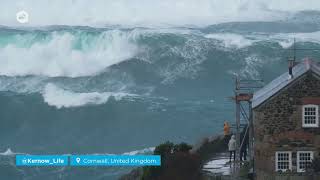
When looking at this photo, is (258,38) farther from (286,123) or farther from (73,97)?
(286,123)

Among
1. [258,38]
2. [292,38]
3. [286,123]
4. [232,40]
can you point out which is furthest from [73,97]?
[286,123]

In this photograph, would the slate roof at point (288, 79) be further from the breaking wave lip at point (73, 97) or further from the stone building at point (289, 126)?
the breaking wave lip at point (73, 97)

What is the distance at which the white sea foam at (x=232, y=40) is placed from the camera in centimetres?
9062

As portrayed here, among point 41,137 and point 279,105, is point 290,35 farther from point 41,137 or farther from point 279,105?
point 279,105

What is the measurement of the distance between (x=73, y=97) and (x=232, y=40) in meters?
27.4

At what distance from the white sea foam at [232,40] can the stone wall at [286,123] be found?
6238 cm

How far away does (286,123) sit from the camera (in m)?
27.8

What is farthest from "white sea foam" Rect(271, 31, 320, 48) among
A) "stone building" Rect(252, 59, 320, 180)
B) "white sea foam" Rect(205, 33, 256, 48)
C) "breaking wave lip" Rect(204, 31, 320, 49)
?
"stone building" Rect(252, 59, 320, 180)

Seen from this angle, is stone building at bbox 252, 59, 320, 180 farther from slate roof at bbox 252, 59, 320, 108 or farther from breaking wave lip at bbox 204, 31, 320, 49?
breaking wave lip at bbox 204, 31, 320, 49

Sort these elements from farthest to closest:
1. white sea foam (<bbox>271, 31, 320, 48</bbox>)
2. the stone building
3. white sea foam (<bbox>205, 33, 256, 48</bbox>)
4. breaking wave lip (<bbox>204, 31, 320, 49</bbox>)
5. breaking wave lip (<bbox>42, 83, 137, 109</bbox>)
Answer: white sea foam (<bbox>271, 31, 320, 48</bbox>), breaking wave lip (<bbox>204, 31, 320, 49</bbox>), white sea foam (<bbox>205, 33, 256, 48</bbox>), breaking wave lip (<bbox>42, 83, 137, 109</bbox>), the stone building

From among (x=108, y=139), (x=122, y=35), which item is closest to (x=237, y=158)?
(x=108, y=139)

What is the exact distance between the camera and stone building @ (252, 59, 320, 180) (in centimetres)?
2766

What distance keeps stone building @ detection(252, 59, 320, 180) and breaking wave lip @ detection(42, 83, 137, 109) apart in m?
39.0

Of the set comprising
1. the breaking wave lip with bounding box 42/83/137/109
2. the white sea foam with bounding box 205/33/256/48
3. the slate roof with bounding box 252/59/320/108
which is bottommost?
the slate roof with bounding box 252/59/320/108
